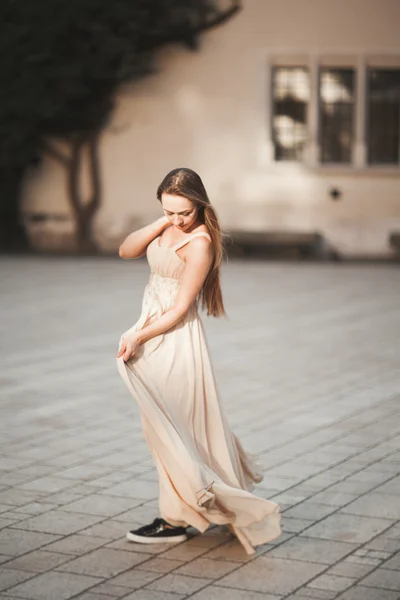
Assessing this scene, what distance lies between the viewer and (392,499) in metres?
6.07

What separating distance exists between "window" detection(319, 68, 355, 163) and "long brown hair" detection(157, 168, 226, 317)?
18.2 meters

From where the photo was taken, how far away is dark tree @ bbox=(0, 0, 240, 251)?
72.1 feet

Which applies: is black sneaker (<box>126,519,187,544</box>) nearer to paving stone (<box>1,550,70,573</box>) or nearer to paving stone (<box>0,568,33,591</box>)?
paving stone (<box>1,550,70,573</box>)

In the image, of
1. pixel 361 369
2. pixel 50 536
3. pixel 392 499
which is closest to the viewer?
pixel 50 536

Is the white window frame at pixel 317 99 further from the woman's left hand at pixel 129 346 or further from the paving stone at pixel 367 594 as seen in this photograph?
the paving stone at pixel 367 594

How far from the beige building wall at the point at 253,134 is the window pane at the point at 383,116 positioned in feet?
1.10

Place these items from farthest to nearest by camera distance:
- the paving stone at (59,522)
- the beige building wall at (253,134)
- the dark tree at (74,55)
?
1. the beige building wall at (253,134)
2. the dark tree at (74,55)
3. the paving stone at (59,522)

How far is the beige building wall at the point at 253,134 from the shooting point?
Answer: 22.6 metres

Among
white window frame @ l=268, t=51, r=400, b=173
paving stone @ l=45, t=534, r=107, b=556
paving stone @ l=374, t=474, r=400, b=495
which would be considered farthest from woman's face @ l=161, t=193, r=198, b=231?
white window frame @ l=268, t=51, r=400, b=173

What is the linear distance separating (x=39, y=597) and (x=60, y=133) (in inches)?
761

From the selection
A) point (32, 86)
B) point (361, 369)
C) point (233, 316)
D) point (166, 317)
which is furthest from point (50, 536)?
point (32, 86)

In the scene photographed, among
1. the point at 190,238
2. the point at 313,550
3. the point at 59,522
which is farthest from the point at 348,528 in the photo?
the point at 190,238

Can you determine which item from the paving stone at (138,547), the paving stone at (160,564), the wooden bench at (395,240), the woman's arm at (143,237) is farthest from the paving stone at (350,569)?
the wooden bench at (395,240)

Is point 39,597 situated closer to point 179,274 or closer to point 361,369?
point 179,274
